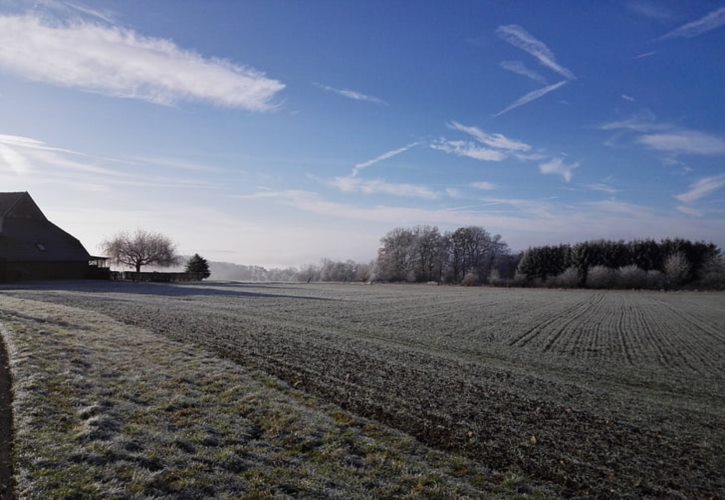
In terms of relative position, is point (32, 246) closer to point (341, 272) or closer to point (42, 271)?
point (42, 271)

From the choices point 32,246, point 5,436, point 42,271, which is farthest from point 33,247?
point 5,436

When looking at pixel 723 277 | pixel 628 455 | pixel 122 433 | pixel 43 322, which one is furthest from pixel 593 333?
pixel 723 277

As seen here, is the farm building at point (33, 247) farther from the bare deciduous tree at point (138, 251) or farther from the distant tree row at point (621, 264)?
the distant tree row at point (621, 264)

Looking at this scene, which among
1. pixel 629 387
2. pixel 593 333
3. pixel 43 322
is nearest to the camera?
pixel 629 387

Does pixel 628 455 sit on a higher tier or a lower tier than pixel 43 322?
lower

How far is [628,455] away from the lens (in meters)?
7.14

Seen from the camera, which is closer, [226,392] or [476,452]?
[476,452]

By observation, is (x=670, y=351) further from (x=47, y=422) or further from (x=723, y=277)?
(x=723, y=277)

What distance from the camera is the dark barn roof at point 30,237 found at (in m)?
49.5

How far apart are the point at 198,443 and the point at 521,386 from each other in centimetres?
813

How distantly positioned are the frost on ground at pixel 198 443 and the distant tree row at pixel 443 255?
342ft

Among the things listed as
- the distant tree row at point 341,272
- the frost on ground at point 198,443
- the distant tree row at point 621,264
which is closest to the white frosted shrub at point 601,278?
the distant tree row at point 621,264

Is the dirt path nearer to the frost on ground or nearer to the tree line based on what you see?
the frost on ground

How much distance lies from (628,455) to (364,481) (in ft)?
15.2
